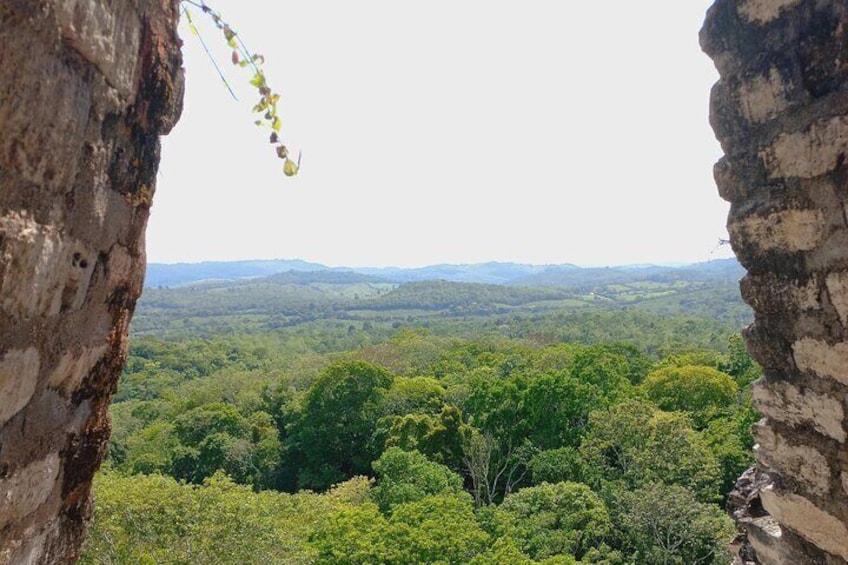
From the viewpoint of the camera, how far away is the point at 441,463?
18.2 meters

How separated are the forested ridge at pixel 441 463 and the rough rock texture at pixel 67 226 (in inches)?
334

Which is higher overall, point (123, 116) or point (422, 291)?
point (123, 116)

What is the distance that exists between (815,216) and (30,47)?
7.55 feet

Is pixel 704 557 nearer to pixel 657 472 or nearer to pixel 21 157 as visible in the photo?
pixel 657 472

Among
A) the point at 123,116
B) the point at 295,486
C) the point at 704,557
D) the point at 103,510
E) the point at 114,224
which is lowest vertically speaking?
the point at 295,486

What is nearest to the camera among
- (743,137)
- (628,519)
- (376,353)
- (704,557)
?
(743,137)

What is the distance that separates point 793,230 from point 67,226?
227 cm

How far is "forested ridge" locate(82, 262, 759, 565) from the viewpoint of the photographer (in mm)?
9938

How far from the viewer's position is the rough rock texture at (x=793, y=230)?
1965 millimetres

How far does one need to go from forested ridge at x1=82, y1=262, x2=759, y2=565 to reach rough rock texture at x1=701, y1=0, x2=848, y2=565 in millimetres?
7559

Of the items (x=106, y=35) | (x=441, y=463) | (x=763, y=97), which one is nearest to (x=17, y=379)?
(x=106, y=35)

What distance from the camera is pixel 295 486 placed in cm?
2466

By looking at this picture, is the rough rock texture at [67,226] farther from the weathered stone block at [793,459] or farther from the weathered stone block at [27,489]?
the weathered stone block at [793,459]

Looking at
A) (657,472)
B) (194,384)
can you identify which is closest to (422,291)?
(194,384)
